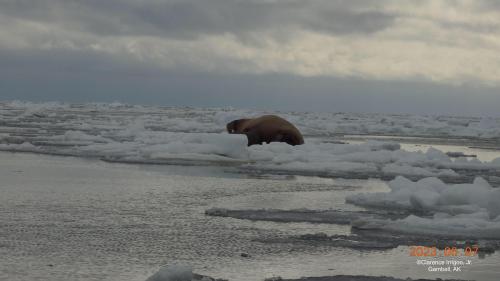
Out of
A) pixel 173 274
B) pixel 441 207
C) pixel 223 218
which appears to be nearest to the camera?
pixel 173 274

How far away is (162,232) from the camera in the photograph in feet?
15.0

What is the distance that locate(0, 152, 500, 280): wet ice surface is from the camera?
3586 millimetres

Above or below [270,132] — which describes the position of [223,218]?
below

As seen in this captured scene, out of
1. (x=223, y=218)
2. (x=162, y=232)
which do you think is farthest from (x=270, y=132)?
(x=162, y=232)

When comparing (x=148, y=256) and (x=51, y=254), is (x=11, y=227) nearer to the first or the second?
(x=51, y=254)

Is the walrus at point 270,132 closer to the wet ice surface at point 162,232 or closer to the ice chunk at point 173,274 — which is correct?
the wet ice surface at point 162,232

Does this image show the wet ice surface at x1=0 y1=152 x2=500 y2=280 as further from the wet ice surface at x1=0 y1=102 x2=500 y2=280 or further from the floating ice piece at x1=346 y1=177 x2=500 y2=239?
the floating ice piece at x1=346 y1=177 x2=500 y2=239

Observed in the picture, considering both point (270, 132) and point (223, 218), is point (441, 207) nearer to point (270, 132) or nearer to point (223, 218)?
point (223, 218)

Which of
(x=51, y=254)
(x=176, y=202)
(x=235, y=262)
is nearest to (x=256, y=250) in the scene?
(x=235, y=262)

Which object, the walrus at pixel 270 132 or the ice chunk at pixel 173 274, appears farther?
the walrus at pixel 270 132

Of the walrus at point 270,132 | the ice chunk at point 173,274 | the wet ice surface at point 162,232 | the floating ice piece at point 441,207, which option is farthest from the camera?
the walrus at point 270,132

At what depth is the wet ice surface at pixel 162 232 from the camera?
3.59 meters

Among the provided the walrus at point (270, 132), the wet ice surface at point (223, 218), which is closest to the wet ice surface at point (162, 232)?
the wet ice surface at point (223, 218)

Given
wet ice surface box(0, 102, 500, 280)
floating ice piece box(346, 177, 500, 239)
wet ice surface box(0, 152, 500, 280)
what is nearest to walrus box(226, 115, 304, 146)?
wet ice surface box(0, 102, 500, 280)
